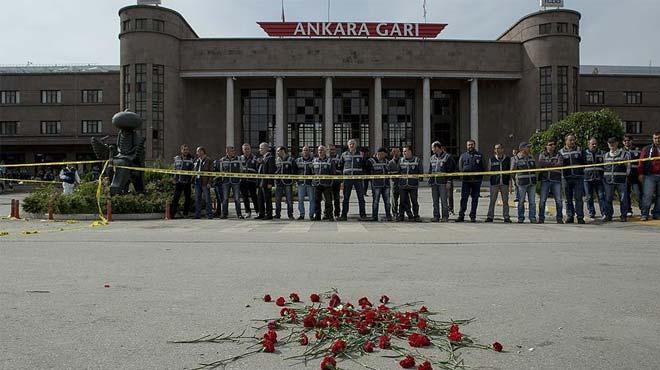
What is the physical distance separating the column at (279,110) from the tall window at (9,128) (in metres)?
31.3

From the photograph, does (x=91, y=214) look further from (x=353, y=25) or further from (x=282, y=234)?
(x=353, y=25)

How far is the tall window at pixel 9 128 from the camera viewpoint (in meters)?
67.0

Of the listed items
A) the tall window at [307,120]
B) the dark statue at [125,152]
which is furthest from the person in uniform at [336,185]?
the tall window at [307,120]

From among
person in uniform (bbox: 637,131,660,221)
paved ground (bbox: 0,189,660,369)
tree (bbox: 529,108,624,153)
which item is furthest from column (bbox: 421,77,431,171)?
paved ground (bbox: 0,189,660,369)

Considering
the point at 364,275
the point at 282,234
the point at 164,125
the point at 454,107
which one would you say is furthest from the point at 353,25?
the point at 364,275

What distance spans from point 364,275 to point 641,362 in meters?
Answer: 3.40

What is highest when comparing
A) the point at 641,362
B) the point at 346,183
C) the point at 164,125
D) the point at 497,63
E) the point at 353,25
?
the point at 353,25

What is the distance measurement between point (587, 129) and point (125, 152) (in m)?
26.9

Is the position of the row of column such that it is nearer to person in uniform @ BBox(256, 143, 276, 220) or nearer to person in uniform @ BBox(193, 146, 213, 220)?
person in uniform @ BBox(193, 146, 213, 220)

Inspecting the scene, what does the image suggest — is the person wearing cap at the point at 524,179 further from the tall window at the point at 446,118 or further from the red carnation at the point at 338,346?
the tall window at the point at 446,118

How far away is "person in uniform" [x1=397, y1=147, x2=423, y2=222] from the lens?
14898 millimetres

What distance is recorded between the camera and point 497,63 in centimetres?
5941

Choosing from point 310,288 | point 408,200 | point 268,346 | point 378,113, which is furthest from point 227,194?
point 378,113

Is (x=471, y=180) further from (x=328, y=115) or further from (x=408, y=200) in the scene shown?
(x=328, y=115)
